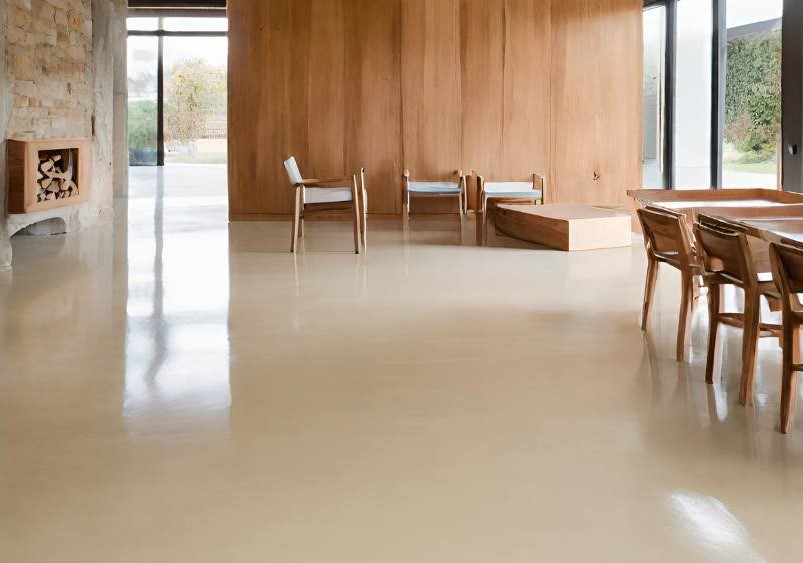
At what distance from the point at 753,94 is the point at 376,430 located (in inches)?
328

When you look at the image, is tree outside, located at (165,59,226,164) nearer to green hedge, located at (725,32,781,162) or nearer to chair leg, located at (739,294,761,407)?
green hedge, located at (725,32,781,162)

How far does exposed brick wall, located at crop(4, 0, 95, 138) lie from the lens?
7.82 metres

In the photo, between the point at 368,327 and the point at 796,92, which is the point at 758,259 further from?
the point at 796,92

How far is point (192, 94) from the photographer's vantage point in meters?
18.3

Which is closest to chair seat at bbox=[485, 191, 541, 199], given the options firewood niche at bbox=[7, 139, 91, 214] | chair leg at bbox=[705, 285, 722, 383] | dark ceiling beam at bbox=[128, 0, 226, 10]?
firewood niche at bbox=[7, 139, 91, 214]

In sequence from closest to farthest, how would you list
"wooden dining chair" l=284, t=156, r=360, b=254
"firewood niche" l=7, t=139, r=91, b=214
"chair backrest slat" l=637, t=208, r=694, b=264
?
1. "chair backrest slat" l=637, t=208, r=694, b=264
2. "firewood niche" l=7, t=139, r=91, b=214
3. "wooden dining chair" l=284, t=156, r=360, b=254

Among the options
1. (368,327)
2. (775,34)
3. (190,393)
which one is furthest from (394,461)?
(775,34)

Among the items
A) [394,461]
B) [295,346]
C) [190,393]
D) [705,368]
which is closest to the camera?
[394,461]

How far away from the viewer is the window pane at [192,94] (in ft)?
59.1

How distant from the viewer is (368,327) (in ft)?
16.9

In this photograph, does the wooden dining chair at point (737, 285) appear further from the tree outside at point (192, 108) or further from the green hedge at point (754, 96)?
the tree outside at point (192, 108)

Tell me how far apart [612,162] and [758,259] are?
7.07 meters

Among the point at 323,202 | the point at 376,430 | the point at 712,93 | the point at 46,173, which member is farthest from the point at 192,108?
the point at 376,430

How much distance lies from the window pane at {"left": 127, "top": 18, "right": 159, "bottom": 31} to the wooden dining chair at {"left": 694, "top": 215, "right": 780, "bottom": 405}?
15211mm
